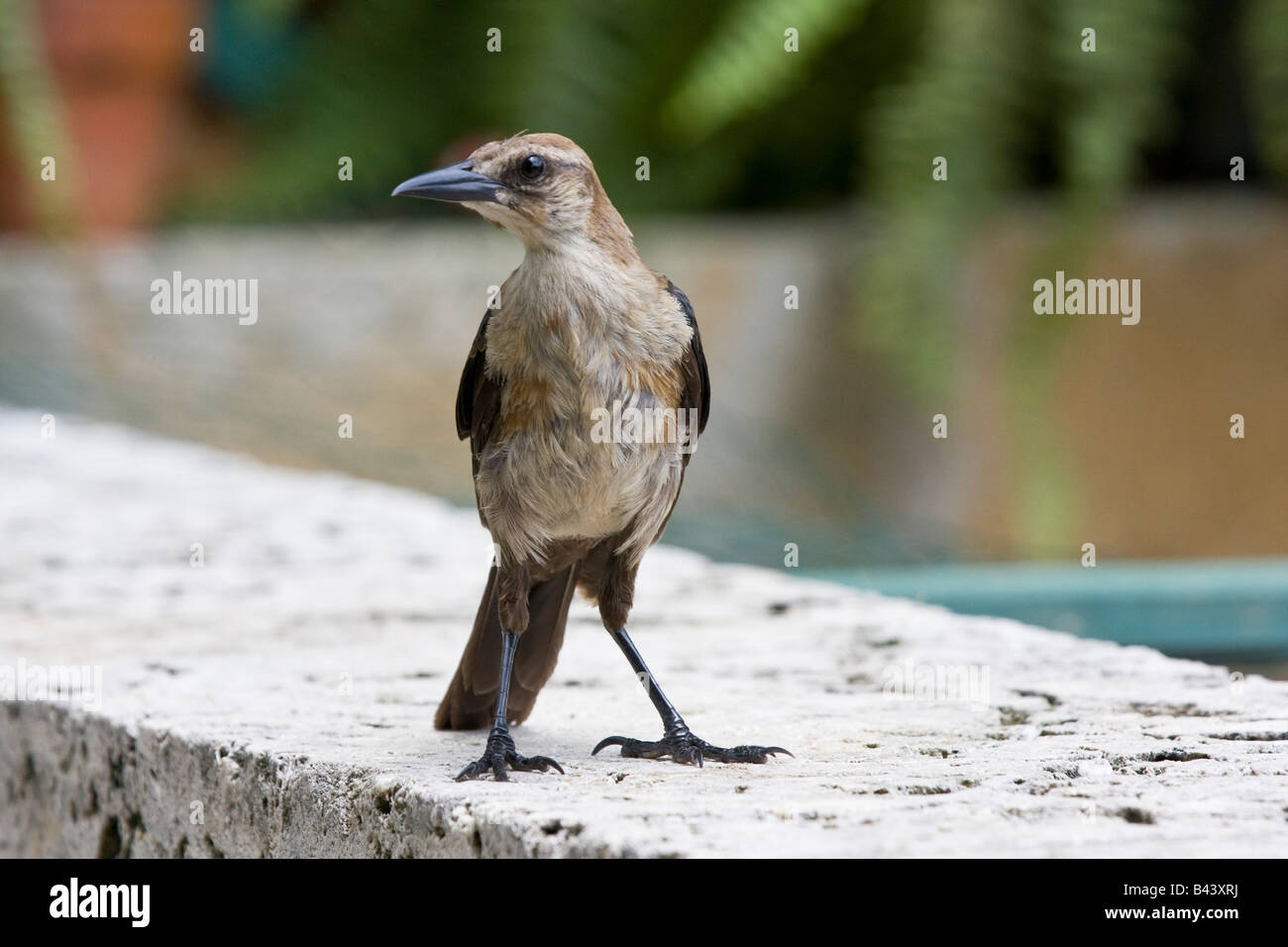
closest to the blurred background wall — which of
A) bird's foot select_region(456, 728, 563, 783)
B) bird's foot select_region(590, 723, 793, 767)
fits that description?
bird's foot select_region(590, 723, 793, 767)

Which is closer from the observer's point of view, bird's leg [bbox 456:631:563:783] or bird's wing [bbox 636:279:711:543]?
bird's leg [bbox 456:631:563:783]

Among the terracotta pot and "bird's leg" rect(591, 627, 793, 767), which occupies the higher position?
the terracotta pot

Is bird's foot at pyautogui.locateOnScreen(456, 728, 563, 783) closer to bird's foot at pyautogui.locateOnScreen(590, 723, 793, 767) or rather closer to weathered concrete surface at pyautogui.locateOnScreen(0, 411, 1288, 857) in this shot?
weathered concrete surface at pyautogui.locateOnScreen(0, 411, 1288, 857)

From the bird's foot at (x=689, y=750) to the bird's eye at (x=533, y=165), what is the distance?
920 mm

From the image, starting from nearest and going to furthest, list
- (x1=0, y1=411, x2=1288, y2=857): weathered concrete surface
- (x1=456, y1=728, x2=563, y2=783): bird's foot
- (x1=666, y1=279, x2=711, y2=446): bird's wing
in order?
1. (x1=0, y1=411, x2=1288, y2=857): weathered concrete surface
2. (x1=456, y1=728, x2=563, y2=783): bird's foot
3. (x1=666, y1=279, x2=711, y2=446): bird's wing

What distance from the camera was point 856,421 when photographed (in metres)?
7.03

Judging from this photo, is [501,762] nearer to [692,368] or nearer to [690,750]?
[690,750]

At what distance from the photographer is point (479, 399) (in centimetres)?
280

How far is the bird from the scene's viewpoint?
2631 millimetres

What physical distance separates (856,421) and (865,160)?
1.20 m

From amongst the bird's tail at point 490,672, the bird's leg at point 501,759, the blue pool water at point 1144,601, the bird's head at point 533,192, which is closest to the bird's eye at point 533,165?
the bird's head at point 533,192

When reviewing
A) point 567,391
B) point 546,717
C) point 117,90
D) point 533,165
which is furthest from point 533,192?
point 117,90

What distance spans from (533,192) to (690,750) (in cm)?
93

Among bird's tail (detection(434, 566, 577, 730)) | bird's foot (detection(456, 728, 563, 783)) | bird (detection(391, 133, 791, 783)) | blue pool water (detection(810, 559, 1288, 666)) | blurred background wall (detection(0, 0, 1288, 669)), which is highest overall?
blurred background wall (detection(0, 0, 1288, 669))
